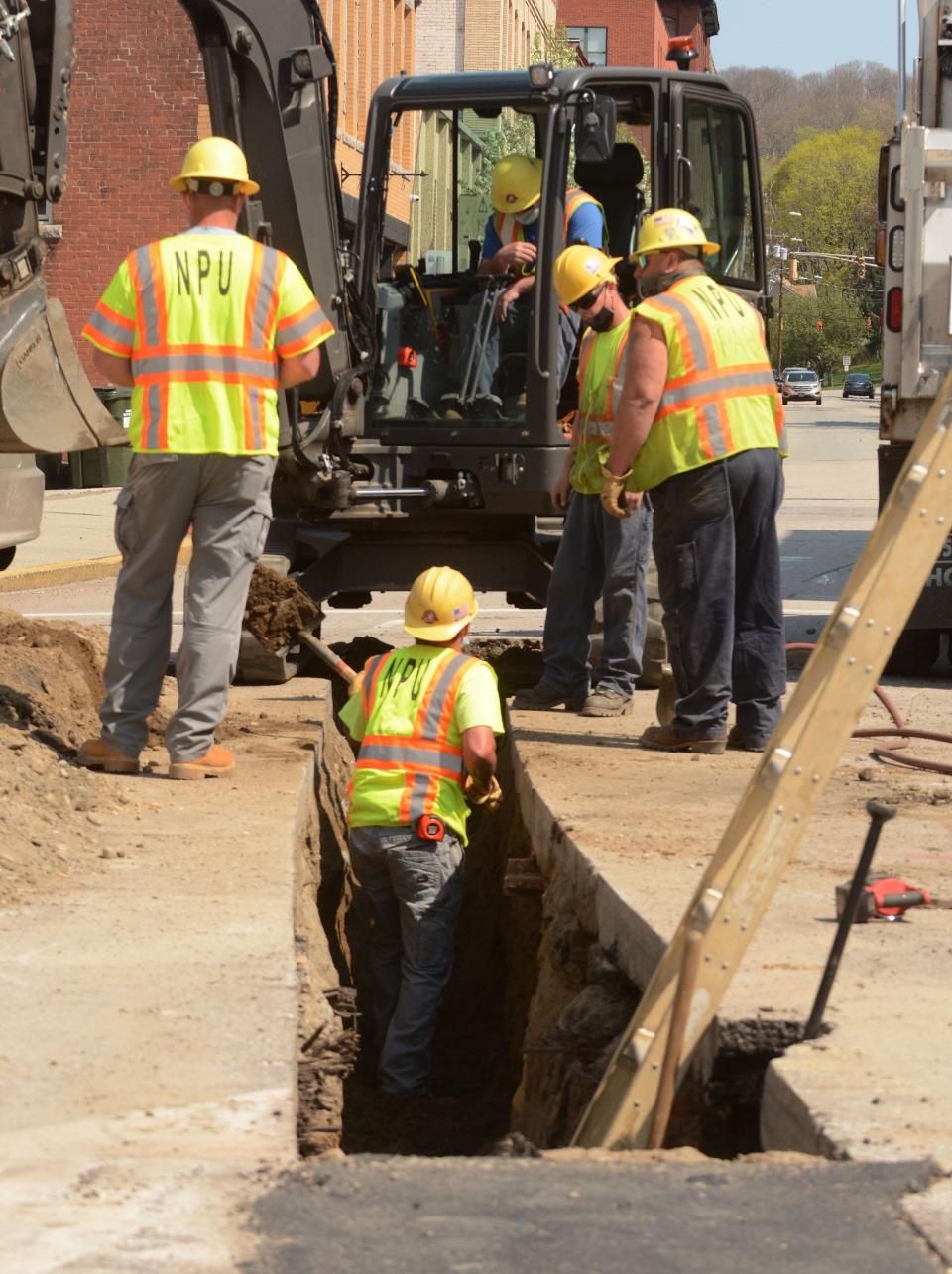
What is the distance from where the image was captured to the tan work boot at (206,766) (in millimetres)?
7660

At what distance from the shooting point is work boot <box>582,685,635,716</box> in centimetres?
929

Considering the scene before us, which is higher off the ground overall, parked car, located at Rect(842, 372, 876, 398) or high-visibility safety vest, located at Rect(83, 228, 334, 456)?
high-visibility safety vest, located at Rect(83, 228, 334, 456)

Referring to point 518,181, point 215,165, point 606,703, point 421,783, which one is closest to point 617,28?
point 518,181

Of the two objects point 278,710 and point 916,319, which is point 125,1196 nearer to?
point 278,710

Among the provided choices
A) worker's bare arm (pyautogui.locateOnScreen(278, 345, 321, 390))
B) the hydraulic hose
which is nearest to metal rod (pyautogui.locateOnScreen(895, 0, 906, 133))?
the hydraulic hose

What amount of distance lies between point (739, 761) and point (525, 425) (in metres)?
2.80

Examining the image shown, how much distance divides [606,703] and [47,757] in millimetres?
2993

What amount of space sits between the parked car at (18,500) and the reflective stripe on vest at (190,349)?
114 cm

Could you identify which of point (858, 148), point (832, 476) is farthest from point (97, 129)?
point (858, 148)

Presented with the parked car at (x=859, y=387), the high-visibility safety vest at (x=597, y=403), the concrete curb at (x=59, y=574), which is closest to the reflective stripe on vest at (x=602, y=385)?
the high-visibility safety vest at (x=597, y=403)

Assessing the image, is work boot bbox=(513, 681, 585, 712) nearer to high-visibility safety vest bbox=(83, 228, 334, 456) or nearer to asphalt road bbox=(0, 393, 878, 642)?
high-visibility safety vest bbox=(83, 228, 334, 456)

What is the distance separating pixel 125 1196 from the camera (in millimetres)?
3545

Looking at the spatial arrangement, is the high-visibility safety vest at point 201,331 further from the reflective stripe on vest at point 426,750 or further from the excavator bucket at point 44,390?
the reflective stripe on vest at point 426,750

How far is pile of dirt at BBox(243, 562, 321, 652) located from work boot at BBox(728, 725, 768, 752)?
251cm
